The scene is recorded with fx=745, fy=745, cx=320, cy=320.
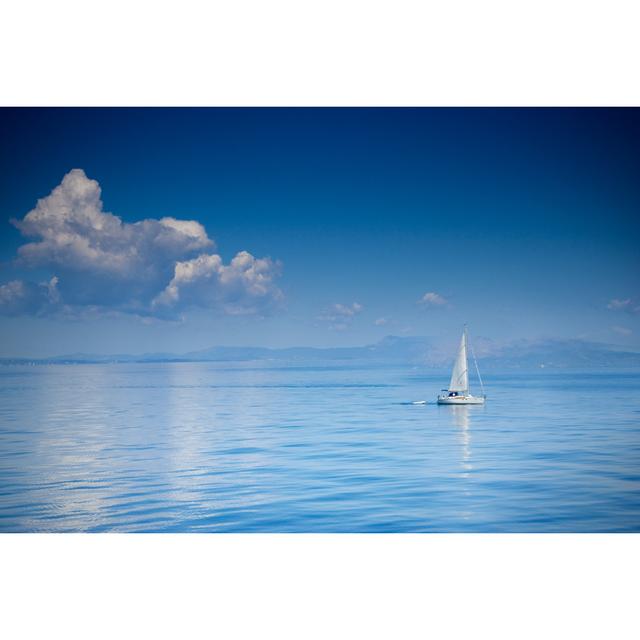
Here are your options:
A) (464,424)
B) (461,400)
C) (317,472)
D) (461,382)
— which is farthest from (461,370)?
(317,472)

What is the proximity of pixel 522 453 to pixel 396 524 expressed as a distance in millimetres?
6080

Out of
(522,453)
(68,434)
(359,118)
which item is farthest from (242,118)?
(522,453)

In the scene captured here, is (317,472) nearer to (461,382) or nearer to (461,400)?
(461,400)

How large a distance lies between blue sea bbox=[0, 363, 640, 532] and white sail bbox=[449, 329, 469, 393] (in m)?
4.11

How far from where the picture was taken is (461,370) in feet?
87.8

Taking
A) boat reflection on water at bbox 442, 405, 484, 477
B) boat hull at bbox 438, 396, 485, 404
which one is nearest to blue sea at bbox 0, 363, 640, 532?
boat reflection on water at bbox 442, 405, 484, 477

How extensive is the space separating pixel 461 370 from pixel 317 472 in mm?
16059

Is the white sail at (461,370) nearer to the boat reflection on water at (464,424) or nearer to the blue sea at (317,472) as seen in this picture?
the boat reflection on water at (464,424)

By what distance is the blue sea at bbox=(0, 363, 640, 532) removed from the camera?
8.54m

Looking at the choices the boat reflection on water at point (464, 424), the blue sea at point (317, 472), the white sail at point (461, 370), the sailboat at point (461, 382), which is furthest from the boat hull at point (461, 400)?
the blue sea at point (317, 472)

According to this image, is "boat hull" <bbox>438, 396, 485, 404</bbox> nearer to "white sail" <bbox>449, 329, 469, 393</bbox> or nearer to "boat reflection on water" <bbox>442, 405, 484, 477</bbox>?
"boat reflection on water" <bbox>442, 405, 484, 477</bbox>

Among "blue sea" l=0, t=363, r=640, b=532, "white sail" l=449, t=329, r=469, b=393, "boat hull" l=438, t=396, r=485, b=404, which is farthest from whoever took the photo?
"boat hull" l=438, t=396, r=485, b=404

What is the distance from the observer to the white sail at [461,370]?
26.0 m
